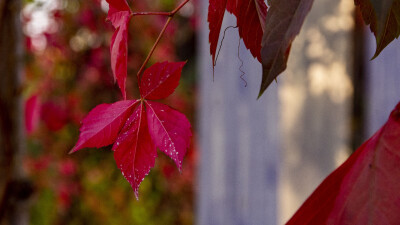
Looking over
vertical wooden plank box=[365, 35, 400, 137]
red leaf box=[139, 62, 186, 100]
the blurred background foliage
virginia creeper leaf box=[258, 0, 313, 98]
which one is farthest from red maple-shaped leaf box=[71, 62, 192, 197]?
the blurred background foliage

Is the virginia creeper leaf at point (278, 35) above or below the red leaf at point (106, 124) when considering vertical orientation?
above

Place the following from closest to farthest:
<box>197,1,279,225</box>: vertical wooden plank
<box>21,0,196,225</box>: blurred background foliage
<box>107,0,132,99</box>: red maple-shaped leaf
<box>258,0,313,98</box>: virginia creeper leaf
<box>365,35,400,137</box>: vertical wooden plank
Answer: <box>258,0,313,98</box>: virginia creeper leaf → <box>107,0,132,99</box>: red maple-shaped leaf → <box>365,35,400,137</box>: vertical wooden plank → <box>197,1,279,225</box>: vertical wooden plank → <box>21,0,196,225</box>: blurred background foliage

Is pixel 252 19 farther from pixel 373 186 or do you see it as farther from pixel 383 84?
pixel 383 84

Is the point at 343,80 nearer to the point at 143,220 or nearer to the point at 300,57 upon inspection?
the point at 300,57

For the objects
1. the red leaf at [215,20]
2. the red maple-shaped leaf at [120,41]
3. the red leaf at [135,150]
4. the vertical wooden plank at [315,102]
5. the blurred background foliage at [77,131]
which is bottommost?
the blurred background foliage at [77,131]

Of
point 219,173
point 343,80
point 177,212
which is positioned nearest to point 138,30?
point 177,212

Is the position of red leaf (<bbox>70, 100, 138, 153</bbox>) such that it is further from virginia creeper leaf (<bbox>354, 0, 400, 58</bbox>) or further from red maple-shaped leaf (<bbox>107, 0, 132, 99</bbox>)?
virginia creeper leaf (<bbox>354, 0, 400, 58</bbox>)

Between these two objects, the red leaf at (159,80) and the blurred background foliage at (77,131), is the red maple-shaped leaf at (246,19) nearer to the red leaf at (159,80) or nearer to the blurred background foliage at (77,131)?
the red leaf at (159,80)

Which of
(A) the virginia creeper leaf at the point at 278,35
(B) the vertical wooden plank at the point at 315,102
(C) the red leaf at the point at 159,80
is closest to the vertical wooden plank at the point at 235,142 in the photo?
(B) the vertical wooden plank at the point at 315,102
